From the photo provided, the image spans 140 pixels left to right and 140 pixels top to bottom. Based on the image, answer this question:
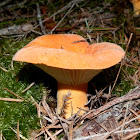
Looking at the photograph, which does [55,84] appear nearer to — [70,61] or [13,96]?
[13,96]

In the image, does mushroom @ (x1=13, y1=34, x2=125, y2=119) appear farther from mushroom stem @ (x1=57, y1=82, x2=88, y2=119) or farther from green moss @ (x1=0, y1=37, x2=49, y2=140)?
green moss @ (x1=0, y1=37, x2=49, y2=140)

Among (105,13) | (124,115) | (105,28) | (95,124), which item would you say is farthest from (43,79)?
(105,13)

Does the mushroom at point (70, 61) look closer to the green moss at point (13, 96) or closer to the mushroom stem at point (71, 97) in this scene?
the mushroom stem at point (71, 97)

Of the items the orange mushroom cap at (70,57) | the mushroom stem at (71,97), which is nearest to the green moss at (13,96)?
the mushroom stem at (71,97)

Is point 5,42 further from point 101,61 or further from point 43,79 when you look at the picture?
point 101,61

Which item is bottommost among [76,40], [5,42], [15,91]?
[15,91]

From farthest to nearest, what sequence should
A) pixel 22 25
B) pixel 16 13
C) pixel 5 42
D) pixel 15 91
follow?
pixel 16 13
pixel 22 25
pixel 5 42
pixel 15 91

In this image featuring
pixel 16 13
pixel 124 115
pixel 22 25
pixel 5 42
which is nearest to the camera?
pixel 124 115
